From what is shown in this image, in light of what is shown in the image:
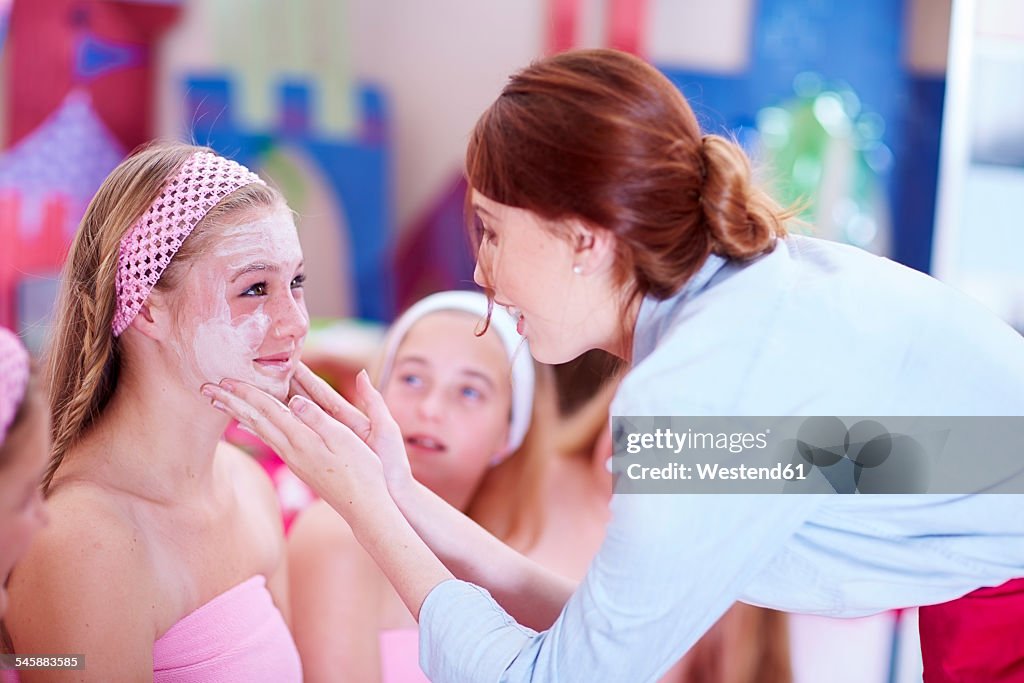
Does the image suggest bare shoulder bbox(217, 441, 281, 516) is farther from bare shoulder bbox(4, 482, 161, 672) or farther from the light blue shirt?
the light blue shirt

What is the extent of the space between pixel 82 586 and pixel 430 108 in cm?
272

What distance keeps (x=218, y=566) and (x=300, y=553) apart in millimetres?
298

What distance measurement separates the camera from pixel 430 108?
3.72 meters

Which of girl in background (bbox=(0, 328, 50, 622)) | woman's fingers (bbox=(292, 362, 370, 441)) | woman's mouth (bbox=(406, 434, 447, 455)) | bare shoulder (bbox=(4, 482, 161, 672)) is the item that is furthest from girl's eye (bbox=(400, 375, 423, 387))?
girl in background (bbox=(0, 328, 50, 622))

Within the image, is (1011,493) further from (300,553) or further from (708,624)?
(300,553)

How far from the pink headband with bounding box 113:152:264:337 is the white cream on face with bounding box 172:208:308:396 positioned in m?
0.05

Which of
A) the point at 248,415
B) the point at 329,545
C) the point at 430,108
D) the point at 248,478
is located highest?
the point at 430,108

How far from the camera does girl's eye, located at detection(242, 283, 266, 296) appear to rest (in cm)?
147

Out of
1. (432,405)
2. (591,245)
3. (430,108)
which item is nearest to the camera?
(591,245)

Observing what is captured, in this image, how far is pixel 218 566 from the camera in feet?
4.95

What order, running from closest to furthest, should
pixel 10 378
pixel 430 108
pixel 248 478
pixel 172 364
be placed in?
pixel 10 378 < pixel 172 364 < pixel 248 478 < pixel 430 108

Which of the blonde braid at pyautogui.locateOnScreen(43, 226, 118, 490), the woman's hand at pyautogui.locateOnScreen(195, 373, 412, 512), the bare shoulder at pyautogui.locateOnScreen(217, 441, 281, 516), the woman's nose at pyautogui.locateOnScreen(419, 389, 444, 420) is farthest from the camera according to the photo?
the woman's nose at pyautogui.locateOnScreen(419, 389, 444, 420)

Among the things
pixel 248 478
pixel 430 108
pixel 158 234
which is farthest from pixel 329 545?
pixel 430 108

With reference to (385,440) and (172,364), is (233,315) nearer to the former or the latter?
(172,364)
